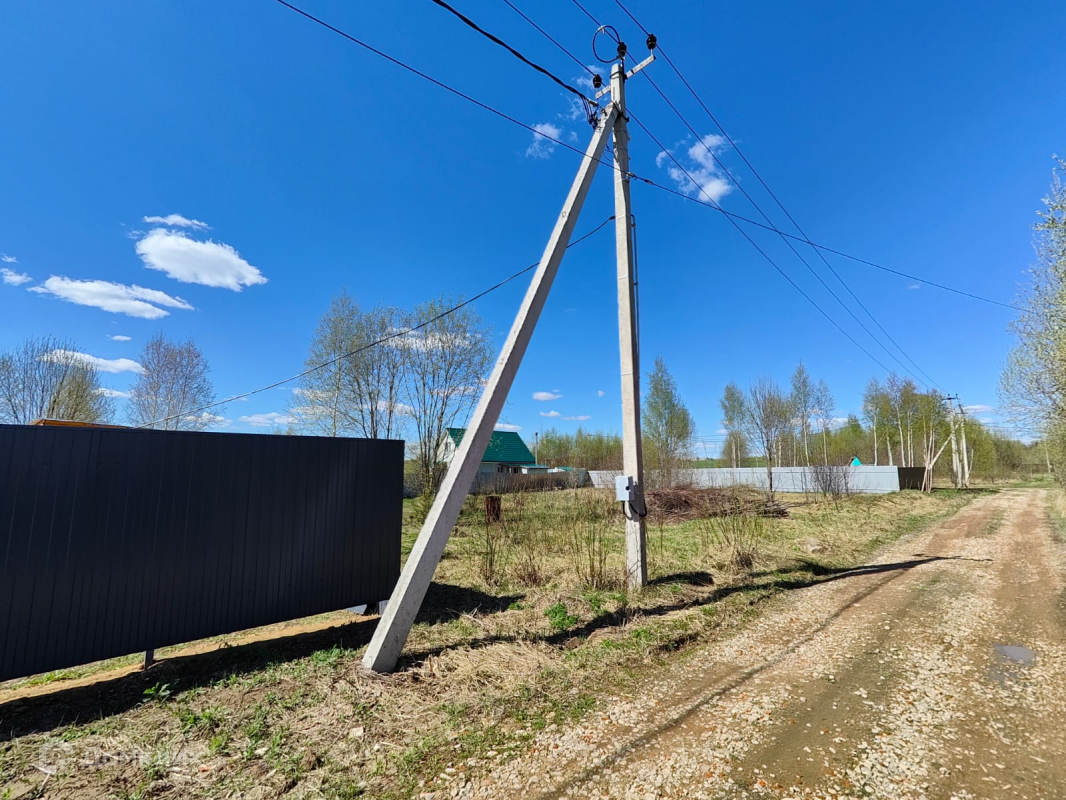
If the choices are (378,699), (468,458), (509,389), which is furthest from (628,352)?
(378,699)

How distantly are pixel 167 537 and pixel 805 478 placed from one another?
2841 centimetres

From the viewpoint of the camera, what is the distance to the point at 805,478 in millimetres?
25078

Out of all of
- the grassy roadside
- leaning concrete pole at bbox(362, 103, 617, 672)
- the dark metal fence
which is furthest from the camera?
leaning concrete pole at bbox(362, 103, 617, 672)

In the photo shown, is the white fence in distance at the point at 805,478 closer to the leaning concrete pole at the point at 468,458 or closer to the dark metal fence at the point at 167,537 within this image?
the leaning concrete pole at the point at 468,458

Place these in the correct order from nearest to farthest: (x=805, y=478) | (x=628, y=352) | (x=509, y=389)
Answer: (x=509, y=389)
(x=628, y=352)
(x=805, y=478)

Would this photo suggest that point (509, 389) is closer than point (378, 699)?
No

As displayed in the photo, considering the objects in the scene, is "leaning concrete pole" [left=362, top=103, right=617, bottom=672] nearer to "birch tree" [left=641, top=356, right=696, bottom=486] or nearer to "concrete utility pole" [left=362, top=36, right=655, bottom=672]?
"concrete utility pole" [left=362, top=36, right=655, bottom=672]

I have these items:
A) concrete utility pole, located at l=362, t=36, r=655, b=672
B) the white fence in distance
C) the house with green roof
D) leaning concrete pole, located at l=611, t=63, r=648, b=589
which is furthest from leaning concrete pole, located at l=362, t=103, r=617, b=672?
the house with green roof

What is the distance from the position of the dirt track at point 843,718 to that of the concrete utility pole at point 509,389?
65.1 inches

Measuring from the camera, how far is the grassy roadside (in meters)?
2.65

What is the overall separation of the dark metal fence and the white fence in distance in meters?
17.4

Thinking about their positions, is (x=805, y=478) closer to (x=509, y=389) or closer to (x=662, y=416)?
(x=662, y=416)

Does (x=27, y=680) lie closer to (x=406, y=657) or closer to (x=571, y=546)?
(x=406, y=657)

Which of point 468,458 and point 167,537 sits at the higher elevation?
point 468,458
